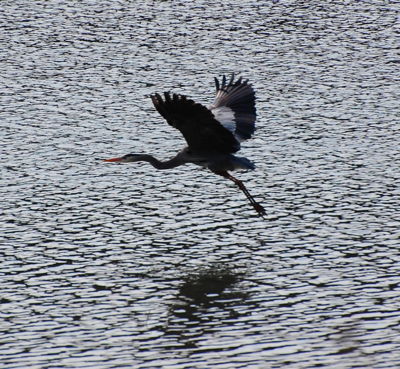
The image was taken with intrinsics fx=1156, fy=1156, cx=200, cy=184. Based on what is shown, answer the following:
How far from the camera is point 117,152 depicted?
20.2 metres

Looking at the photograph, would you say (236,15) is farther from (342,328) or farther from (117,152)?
(342,328)

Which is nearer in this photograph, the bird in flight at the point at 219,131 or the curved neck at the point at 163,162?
the bird in flight at the point at 219,131

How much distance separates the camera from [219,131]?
15883mm

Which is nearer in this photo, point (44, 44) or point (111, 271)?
point (111, 271)

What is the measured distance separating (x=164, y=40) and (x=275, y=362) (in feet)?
55.8

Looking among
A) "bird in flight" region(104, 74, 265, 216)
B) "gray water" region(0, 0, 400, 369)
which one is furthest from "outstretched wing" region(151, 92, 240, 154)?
"gray water" region(0, 0, 400, 369)

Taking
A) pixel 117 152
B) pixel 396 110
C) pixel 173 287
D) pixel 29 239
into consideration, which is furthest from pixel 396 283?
pixel 396 110

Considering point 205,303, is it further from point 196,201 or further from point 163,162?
point 196,201

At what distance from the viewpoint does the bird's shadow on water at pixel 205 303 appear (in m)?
12.9

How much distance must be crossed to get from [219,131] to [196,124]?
51 centimetres

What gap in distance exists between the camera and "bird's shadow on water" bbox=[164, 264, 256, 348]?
510 inches

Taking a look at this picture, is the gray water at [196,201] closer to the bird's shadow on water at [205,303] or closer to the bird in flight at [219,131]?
the bird's shadow on water at [205,303]

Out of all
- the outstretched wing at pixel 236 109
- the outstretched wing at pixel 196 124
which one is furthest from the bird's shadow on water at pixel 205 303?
the outstretched wing at pixel 236 109

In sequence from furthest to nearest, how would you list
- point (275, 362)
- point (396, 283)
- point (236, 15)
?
point (236, 15) < point (396, 283) < point (275, 362)
